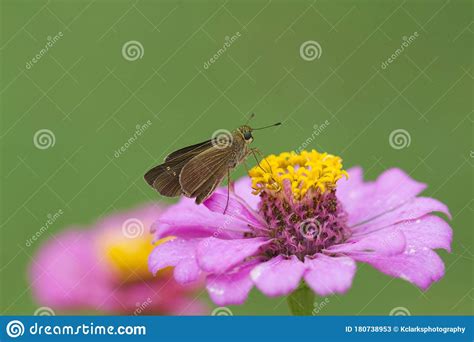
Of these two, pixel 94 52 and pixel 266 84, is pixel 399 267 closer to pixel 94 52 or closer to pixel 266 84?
pixel 266 84

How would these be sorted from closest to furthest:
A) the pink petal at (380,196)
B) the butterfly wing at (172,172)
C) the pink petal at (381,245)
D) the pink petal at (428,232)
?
the pink petal at (381,245) < the pink petal at (428,232) < the butterfly wing at (172,172) < the pink petal at (380,196)

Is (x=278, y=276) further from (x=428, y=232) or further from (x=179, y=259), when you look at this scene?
(x=428, y=232)

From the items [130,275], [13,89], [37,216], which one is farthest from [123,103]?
[130,275]

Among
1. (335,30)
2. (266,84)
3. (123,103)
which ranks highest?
(335,30)

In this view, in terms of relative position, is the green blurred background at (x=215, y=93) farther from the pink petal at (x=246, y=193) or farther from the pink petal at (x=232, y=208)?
the pink petal at (x=232, y=208)

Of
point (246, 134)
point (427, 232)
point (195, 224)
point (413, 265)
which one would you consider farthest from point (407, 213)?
point (195, 224)

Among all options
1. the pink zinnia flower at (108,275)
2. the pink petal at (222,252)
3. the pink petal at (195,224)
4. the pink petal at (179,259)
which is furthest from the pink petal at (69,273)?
the pink petal at (222,252)
